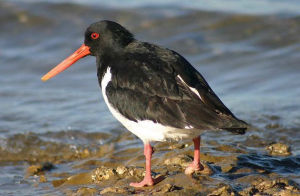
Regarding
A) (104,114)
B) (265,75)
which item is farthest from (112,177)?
(265,75)

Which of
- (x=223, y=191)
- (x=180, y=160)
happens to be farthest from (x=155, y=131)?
(x=223, y=191)

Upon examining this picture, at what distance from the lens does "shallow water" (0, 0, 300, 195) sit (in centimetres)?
786

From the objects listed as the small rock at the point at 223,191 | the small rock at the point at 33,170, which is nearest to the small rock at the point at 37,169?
the small rock at the point at 33,170

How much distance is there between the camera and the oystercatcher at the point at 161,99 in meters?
5.52

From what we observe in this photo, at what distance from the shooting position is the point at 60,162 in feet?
26.8

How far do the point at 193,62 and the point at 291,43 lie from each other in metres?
2.33

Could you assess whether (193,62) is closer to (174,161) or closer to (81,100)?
(81,100)

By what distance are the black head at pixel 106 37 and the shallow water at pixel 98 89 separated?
1.52 m

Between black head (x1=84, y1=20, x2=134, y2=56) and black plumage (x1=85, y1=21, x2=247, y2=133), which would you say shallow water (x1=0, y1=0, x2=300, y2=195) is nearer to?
black plumage (x1=85, y1=21, x2=247, y2=133)

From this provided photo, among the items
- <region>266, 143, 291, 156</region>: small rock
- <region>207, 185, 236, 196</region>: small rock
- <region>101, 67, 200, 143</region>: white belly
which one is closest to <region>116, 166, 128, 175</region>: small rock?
<region>101, 67, 200, 143</region>: white belly

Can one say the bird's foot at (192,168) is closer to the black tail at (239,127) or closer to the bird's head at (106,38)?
the black tail at (239,127)

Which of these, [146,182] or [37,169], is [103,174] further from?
[37,169]

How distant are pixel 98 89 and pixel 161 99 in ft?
17.9

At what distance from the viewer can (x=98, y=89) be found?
36.0ft
